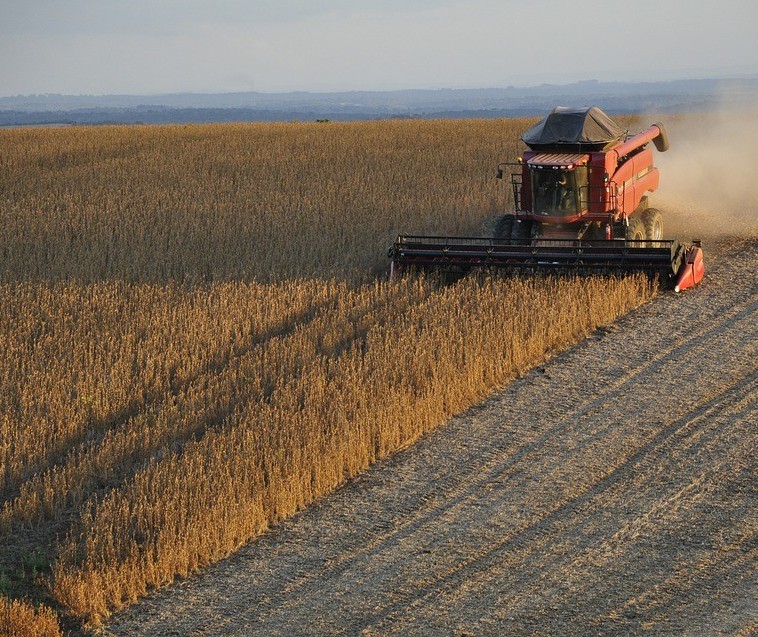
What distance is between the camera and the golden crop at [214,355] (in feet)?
21.1

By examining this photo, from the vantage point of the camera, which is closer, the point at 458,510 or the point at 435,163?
the point at 458,510

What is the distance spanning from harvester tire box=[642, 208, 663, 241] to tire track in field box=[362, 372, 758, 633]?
4.98 m

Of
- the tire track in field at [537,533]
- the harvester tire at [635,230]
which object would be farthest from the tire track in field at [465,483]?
the harvester tire at [635,230]

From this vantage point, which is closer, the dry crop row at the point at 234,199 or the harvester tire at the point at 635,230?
the harvester tire at the point at 635,230

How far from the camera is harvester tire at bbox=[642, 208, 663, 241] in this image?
13328 mm

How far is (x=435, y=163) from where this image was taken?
23188mm

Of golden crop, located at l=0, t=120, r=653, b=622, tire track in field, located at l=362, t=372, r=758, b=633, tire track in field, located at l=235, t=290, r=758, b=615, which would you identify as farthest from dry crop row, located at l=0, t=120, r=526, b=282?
tire track in field, located at l=362, t=372, r=758, b=633

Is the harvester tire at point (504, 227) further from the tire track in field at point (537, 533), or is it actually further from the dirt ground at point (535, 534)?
the tire track in field at point (537, 533)

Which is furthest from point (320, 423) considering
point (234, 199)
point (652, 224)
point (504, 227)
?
point (234, 199)

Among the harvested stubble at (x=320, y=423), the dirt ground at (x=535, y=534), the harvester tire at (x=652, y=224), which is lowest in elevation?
the dirt ground at (x=535, y=534)

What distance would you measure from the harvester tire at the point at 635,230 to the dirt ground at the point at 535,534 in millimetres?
3557

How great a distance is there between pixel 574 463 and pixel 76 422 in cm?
367

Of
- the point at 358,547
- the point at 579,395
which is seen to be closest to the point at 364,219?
the point at 579,395

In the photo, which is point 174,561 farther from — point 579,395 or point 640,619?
point 579,395
